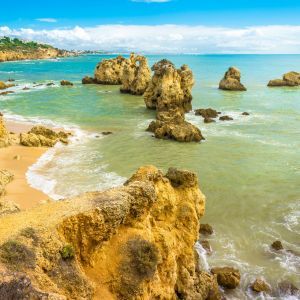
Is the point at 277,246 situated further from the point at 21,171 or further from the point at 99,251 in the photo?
the point at 21,171

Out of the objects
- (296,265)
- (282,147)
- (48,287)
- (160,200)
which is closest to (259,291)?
(296,265)

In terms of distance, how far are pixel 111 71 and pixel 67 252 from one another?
81991mm

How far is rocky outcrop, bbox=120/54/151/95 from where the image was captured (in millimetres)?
70125

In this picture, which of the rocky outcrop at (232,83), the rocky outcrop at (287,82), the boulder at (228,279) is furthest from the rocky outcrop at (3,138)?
the rocky outcrop at (287,82)

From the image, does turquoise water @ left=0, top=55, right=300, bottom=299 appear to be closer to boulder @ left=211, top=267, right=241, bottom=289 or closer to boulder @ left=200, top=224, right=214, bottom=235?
boulder @ left=211, top=267, right=241, bottom=289

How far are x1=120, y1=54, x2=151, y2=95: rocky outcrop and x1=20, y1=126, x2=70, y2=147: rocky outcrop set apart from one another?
35.2 metres

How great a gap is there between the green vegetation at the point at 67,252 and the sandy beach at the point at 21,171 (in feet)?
33.9

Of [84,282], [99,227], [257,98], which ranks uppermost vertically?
[99,227]

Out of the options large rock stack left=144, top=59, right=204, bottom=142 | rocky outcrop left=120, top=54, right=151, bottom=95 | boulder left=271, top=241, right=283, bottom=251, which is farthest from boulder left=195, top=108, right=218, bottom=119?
boulder left=271, top=241, right=283, bottom=251

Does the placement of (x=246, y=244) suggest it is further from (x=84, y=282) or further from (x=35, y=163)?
(x=35, y=163)

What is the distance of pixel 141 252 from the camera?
33.7 feet

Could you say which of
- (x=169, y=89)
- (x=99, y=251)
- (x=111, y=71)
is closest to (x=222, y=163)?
(x=99, y=251)

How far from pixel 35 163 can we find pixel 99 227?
831 inches

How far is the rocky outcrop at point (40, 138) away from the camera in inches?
1356
